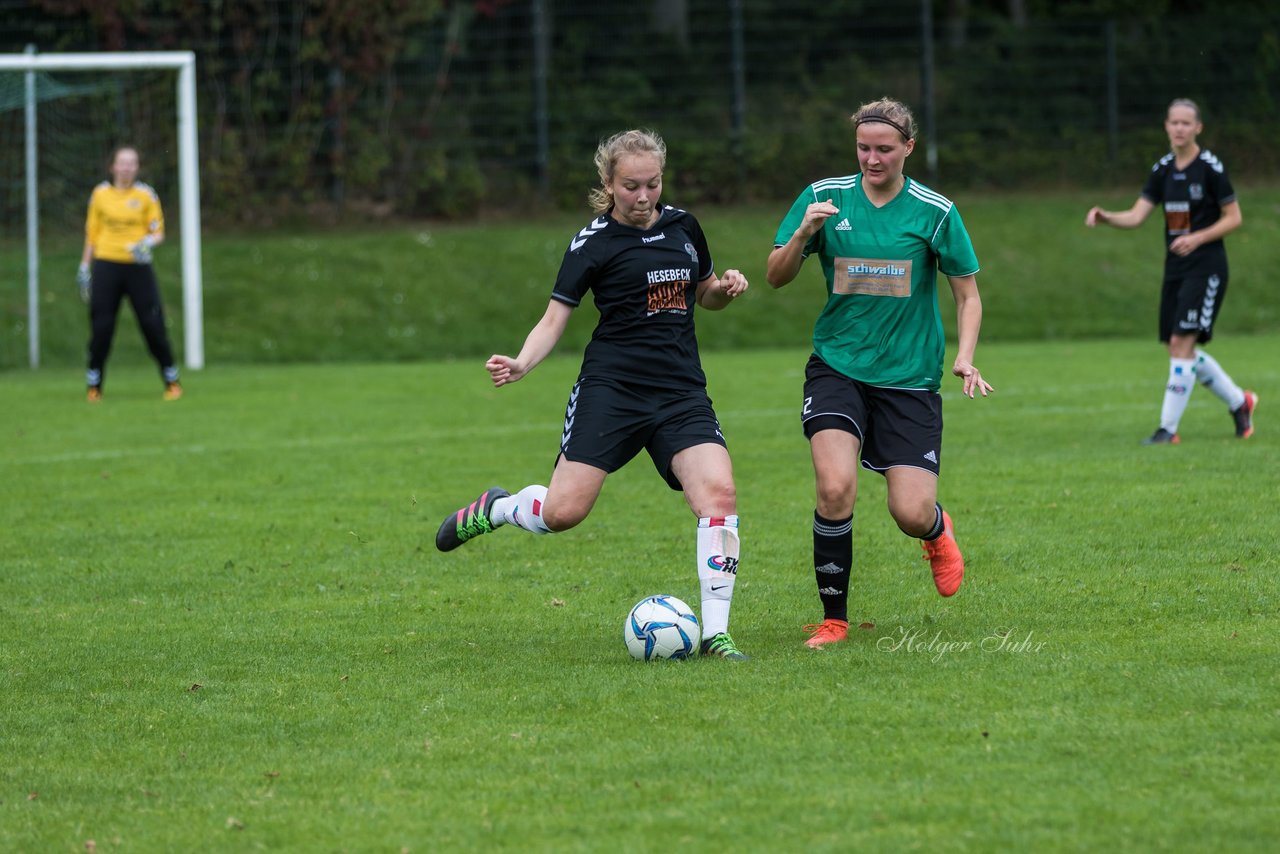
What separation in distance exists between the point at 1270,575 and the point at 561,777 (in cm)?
378

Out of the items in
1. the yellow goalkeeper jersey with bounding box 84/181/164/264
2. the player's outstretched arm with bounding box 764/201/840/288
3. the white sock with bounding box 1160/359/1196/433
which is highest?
the player's outstretched arm with bounding box 764/201/840/288

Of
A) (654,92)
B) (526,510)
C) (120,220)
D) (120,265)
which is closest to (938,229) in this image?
(526,510)

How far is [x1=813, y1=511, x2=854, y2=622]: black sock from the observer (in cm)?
625

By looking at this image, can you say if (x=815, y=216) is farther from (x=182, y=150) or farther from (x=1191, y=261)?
(x=182, y=150)

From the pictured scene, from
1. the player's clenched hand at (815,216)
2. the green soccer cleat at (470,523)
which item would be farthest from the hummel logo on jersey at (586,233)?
the green soccer cleat at (470,523)

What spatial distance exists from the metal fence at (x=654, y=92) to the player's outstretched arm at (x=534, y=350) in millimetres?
20711

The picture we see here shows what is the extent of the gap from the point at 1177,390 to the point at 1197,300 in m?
0.65

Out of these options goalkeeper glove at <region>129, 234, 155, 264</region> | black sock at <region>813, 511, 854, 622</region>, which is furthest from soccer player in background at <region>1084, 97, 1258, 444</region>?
goalkeeper glove at <region>129, 234, 155, 264</region>

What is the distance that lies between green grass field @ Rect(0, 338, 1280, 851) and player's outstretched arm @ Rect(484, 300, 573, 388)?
1072mm

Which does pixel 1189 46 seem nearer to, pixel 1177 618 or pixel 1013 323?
pixel 1013 323

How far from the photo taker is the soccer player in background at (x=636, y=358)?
6.17 m

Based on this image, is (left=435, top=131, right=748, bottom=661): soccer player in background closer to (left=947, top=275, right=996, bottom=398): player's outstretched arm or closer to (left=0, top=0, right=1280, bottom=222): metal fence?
(left=947, top=275, right=996, bottom=398): player's outstretched arm

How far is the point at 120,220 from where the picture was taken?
16000 millimetres

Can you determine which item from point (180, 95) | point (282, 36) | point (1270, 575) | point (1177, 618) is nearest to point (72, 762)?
point (1177, 618)
